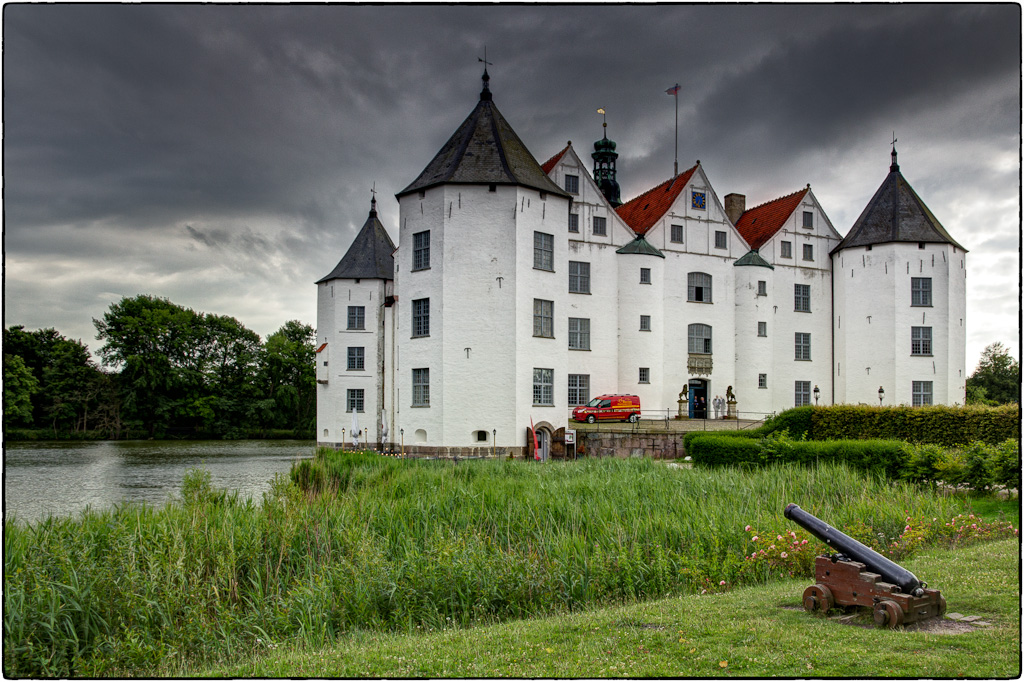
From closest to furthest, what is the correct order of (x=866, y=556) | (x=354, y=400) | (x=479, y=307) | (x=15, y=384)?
1. (x=866, y=556)
2. (x=15, y=384)
3. (x=479, y=307)
4. (x=354, y=400)

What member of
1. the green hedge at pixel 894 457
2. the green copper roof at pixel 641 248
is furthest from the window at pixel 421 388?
the green hedge at pixel 894 457

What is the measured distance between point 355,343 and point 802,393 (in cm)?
1987

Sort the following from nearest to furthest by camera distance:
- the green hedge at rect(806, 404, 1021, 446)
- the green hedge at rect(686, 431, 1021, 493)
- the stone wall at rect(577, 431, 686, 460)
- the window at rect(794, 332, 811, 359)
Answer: the green hedge at rect(686, 431, 1021, 493) < the green hedge at rect(806, 404, 1021, 446) < the stone wall at rect(577, 431, 686, 460) < the window at rect(794, 332, 811, 359)

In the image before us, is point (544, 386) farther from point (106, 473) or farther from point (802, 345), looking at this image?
point (106, 473)

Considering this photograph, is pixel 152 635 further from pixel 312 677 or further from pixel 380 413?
pixel 380 413

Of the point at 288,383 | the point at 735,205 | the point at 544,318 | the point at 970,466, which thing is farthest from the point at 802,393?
the point at 288,383

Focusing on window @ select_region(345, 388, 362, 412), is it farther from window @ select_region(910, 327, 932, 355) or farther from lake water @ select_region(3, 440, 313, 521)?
window @ select_region(910, 327, 932, 355)

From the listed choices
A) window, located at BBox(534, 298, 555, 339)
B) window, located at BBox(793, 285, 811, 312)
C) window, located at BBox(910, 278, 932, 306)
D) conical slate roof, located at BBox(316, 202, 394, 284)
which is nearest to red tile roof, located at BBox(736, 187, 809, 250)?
window, located at BBox(793, 285, 811, 312)

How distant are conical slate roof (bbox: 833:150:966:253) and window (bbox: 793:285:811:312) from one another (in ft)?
8.02

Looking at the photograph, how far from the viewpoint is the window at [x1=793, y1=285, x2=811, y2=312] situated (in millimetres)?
34250

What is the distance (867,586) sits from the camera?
5.12m

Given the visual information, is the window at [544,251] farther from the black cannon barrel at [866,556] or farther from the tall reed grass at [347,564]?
the black cannon barrel at [866,556]

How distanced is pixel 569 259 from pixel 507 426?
795 cm

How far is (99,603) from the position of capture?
22.4ft
